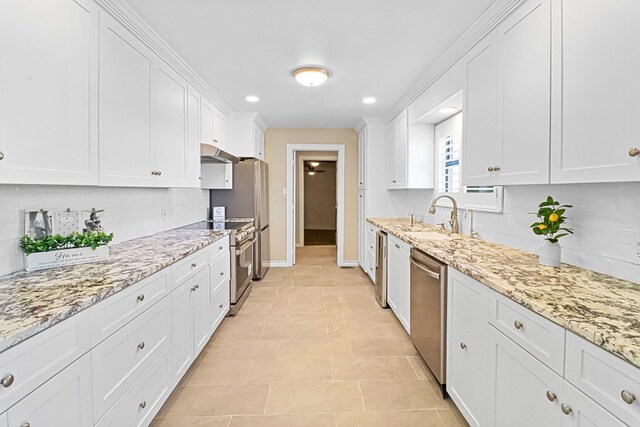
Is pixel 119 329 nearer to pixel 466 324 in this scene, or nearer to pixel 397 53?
pixel 466 324

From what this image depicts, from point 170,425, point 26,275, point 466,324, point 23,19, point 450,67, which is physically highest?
point 450,67

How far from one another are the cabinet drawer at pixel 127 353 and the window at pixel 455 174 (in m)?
2.33

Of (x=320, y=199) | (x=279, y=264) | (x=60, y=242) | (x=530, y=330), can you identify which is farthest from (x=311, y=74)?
(x=320, y=199)

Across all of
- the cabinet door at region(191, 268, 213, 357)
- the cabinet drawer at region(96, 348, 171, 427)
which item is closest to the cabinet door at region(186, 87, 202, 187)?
the cabinet door at region(191, 268, 213, 357)

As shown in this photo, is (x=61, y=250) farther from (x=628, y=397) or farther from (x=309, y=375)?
(x=628, y=397)

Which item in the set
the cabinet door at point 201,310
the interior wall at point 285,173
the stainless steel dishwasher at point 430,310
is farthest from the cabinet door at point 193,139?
the interior wall at point 285,173

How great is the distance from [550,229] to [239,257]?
108 inches

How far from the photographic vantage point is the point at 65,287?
129 centimetres

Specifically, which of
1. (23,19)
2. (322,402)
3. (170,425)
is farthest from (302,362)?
(23,19)

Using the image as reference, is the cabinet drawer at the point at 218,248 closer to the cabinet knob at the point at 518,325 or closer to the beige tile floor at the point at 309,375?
the beige tile floor at the point at 309,375

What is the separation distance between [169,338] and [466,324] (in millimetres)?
1653

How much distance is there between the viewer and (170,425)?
179cm

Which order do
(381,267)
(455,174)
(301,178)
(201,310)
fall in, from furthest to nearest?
(301,178)
(381,267)
(455,174)
(201,310)

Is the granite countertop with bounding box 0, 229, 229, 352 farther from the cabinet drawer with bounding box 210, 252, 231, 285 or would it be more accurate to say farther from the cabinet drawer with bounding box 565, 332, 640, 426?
the cabinet drawer with bounding box 565, 332, 640, 426
